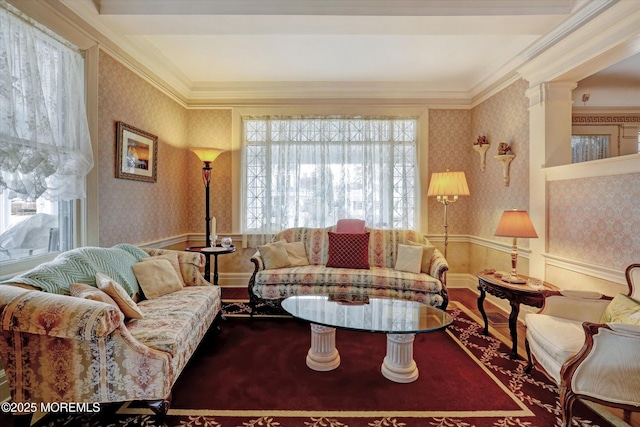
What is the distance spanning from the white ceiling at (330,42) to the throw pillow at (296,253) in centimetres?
227

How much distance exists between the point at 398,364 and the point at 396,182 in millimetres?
2856

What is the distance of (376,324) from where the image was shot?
214 cm

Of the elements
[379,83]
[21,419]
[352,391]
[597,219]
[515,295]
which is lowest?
[352,391]

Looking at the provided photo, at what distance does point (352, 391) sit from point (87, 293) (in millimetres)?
1802

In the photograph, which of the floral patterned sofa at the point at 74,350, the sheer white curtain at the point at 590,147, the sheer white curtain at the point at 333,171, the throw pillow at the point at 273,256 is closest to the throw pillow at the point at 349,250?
the throw pillow at the point at 273,256

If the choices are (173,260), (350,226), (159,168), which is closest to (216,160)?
(159,168)

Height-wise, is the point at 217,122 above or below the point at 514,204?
above

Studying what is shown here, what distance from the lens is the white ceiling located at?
8.39 feet

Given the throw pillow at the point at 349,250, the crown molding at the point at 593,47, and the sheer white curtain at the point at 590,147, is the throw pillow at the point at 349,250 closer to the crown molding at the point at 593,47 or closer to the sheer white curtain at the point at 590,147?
the crown molding at the point at 593,47

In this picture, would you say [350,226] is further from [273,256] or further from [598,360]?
[598,360]

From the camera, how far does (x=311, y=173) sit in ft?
14.8

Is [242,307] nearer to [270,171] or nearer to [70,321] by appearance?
[270,171]

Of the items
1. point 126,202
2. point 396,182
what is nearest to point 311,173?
point 396,182

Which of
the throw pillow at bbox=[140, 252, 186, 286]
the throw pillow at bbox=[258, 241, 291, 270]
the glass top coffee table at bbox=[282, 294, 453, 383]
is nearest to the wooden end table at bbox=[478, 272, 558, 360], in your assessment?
the glass top coffee table at bbox=[282, 294, 453, 383]
